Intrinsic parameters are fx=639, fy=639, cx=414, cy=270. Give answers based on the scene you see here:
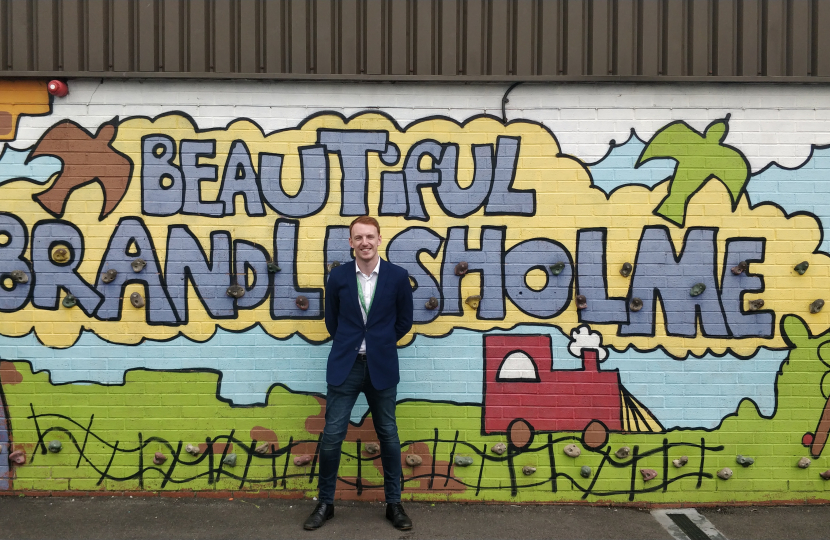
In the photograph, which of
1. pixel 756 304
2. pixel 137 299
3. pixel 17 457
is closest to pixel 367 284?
pixel 137 299

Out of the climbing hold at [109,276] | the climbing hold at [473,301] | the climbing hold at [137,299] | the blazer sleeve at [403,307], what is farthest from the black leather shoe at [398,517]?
the climbing hold at [109,276]

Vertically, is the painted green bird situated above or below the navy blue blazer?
above

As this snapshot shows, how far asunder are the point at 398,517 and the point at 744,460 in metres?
2.50

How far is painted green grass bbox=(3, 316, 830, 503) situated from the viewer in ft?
15.1

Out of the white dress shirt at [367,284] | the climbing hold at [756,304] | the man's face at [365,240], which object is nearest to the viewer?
the man's face at [365,240]

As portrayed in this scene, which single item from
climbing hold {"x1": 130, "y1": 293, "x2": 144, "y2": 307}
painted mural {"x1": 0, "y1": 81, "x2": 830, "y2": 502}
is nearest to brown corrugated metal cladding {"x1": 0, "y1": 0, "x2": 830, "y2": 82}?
painted mural {"x1": 0, "y1": 81, "x2": 830, "y2": 502}

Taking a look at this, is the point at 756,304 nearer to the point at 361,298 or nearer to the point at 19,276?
the point at 361,298

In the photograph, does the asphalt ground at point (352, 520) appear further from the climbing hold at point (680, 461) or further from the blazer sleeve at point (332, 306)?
the blazer sleeve at point (332, 306)

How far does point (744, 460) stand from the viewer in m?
4.56

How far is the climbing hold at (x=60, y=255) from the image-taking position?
4590mm

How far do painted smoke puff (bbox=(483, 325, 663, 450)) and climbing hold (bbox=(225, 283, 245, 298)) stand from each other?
1793mm

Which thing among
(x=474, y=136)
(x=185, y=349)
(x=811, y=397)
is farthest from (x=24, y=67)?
(x=811, y=397)

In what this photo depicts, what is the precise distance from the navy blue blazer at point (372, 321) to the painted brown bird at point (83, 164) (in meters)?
1.78

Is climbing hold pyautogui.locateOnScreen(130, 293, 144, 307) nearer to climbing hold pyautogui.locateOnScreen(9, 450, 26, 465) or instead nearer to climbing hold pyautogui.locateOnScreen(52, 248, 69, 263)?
climbing hold pyautogui.locateOnScreen(52, 248, 69, 263)
